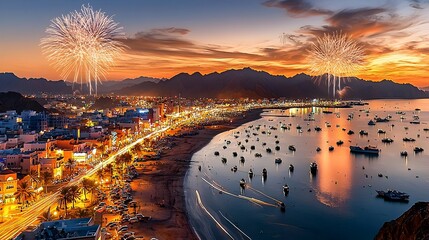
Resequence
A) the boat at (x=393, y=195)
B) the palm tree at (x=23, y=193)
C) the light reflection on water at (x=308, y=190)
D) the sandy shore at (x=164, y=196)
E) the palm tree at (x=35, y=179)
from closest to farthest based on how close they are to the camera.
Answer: the sandy shore at (x=164, y=196), the light reflection on water at (x=308, y=190), the palm tree at (x=23, y=193), the palm tree at (x=35, y=179), the boat at (x=393, y=195)

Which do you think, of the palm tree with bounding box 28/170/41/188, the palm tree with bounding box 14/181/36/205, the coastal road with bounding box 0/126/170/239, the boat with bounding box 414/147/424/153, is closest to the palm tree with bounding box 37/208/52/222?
the coastal road with bounding box 0/126/170/239

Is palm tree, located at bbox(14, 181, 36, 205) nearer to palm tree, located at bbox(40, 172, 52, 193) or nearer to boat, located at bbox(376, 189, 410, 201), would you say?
palm tree, located at bbox(40, 172, 52, 193)

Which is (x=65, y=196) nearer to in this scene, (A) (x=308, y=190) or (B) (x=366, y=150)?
(A) (x=308, y=190)

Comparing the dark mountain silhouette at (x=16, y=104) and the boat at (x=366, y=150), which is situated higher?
the dark mountain silhouette at (x=16, y=104)

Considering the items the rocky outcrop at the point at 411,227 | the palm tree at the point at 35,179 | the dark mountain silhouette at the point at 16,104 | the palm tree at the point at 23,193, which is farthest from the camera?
the dark mountain silhouette at the point at 16,104

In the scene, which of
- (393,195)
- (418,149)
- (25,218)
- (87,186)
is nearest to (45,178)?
(87,186)

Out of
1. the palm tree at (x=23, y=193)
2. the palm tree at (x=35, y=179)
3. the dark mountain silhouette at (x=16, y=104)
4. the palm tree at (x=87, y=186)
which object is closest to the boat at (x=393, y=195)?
the palm tree at (x=87, y=186)

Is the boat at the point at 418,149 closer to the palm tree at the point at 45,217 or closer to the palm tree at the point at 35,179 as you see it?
the palm tree at the point at 35,179
